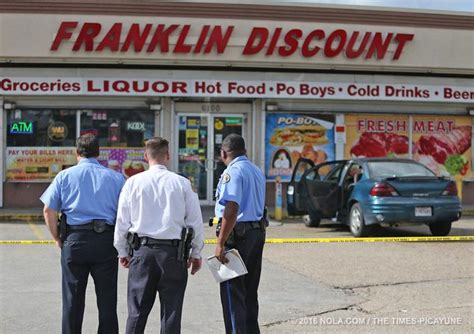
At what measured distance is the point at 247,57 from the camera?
16531 millimetres

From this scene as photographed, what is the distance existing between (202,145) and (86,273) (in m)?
12.4

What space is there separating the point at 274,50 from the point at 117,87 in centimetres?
415

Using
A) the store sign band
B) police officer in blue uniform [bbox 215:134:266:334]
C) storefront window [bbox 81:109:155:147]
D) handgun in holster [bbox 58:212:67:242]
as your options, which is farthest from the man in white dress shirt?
storefront window [bbox 81:109:155:147]

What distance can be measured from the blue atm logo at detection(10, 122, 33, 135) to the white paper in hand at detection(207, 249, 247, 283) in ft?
42.1

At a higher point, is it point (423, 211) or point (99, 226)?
point (99, 226)

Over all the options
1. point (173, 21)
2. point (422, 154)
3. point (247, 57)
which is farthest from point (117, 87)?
point (422, 154)

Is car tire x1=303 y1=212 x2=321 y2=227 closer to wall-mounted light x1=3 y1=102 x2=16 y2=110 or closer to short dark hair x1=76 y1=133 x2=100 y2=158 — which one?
wall-mounted light x1=3 y1=102 x2=16 y2=110

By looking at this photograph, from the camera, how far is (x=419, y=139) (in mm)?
18359

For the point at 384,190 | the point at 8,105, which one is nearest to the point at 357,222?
the point at 384,190

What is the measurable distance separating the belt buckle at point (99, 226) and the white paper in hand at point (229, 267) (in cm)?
88

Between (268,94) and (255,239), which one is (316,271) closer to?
(255,239)

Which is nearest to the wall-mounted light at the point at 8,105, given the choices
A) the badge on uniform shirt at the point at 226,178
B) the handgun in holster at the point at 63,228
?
the handgun in holster at the point at 63,228

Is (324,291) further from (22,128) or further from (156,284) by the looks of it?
(22,128)

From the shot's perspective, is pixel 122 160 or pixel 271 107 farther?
pixel 271 107
